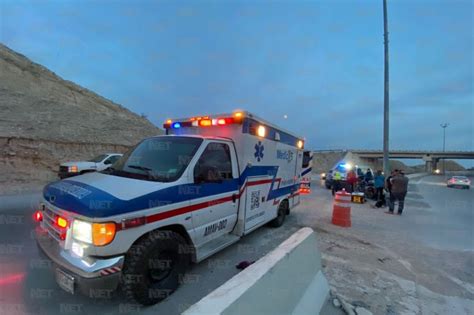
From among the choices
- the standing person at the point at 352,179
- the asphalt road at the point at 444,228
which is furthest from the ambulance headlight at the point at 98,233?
the standing person at the point at 352,179

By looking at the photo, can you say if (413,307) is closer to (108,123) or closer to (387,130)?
(387,130)

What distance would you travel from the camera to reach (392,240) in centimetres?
707

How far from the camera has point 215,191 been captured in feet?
14.7

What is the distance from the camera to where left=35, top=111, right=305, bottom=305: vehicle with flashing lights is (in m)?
2.99

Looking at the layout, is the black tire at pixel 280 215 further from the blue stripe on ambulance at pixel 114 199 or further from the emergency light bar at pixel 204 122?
the blue stripe on ambulance at pixel 114 199

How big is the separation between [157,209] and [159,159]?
1087 mm

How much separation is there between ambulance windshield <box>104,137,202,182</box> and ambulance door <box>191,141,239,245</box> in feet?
0.80

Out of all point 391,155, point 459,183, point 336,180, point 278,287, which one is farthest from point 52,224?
point 391,155

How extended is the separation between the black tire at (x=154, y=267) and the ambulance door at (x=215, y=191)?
0.50 metres

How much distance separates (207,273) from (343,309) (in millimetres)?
2130

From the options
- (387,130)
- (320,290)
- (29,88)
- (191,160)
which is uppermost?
(29,88)

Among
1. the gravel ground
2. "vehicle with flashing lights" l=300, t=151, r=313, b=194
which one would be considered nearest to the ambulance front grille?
the gravel ground

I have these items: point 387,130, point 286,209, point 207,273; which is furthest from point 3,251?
point 387,130

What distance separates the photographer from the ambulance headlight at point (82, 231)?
2.97 m
